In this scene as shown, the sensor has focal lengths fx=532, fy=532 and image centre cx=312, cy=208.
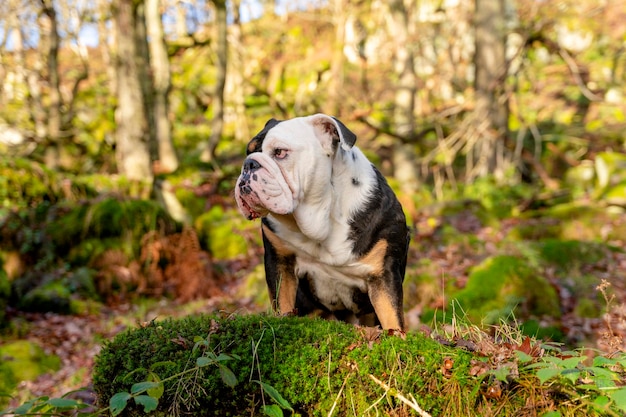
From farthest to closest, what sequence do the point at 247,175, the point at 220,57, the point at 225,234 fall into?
the point at 220,57
the point at 225,234
the point at 247,175

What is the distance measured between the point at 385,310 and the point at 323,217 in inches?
29.2

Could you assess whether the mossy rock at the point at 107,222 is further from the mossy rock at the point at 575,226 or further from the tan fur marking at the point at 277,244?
the mossy rock at the point at 575,226

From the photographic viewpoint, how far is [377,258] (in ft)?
11.3

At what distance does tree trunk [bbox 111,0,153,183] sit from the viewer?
11680mm

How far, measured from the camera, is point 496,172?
14.7 meters

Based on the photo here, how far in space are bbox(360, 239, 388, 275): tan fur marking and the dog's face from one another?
0.52 m

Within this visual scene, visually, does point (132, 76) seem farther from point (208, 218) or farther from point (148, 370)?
point (148, 370)

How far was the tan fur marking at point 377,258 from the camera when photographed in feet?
11.3

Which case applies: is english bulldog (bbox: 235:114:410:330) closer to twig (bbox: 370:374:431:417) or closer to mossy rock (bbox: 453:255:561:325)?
twig (bbox: 370:374:431:417)

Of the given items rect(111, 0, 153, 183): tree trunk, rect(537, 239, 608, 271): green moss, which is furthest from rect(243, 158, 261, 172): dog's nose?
rect(111, 0, 153, 183): tree trunk

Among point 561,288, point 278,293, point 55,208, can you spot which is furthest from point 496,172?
point 278,293

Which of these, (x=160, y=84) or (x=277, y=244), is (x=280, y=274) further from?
(x=160, y=84)

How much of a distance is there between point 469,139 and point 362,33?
51.0 feet

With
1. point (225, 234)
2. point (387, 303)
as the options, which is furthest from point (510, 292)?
point (225, 234)
